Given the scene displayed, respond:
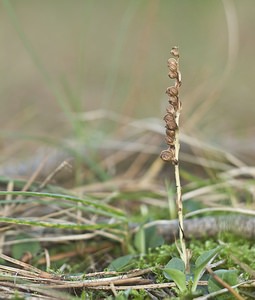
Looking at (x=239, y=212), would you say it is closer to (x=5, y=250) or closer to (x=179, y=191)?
(x=179, y=191)

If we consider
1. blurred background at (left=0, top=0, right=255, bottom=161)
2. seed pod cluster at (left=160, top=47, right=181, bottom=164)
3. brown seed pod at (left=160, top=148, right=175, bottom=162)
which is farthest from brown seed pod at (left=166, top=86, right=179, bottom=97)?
blurred background at (left=0, top=0, right=255, bottom=161)

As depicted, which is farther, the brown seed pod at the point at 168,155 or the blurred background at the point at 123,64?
A: the blurred background at the point at 123,64

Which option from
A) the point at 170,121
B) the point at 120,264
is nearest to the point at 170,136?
the point at 170,121

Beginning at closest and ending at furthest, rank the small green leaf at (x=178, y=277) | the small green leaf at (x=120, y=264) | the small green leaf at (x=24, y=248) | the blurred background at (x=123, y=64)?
the small green leaf at (x=178, y=277) → the small green leaf at (x=120, y=264) → the small green leaf at (x=24, y=248) → the blurred background at (x=123, y=64)

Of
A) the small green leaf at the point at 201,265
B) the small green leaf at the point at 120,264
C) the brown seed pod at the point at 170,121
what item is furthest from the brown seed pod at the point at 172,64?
the small green leaf at the point at 120,264

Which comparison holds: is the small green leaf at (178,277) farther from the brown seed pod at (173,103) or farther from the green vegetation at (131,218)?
the brown seed pod at (173,103)

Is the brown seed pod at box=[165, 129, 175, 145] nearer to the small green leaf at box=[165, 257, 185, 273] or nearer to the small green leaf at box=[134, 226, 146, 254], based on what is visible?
the small green leaf at box=[165, 257, 185, 273]
